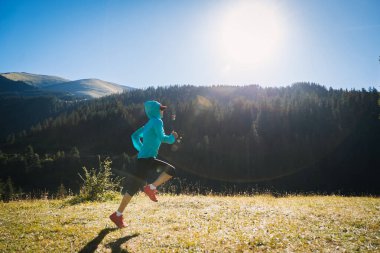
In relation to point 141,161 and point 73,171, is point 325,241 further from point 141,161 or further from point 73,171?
point 73,171

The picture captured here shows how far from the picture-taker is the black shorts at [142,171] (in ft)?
26.7

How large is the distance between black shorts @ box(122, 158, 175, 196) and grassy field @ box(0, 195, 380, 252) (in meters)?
1.10

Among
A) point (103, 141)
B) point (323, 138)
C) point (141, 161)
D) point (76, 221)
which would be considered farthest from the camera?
point (103, 141)

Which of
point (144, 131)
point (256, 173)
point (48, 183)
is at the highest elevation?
point (144, 131)

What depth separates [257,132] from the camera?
128 meters

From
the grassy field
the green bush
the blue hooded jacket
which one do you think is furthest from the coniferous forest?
the blue hooded jacket

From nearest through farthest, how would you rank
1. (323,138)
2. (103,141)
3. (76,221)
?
(76,221) < (323,138) < (103,141)

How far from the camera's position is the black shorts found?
8.12 meters

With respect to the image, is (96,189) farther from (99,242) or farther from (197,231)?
(197,231)

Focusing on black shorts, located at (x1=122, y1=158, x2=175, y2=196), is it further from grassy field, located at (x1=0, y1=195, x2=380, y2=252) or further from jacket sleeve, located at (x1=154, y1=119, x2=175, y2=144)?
grassy field, located at (x1=0, y1=195, x2=380, y2=252)

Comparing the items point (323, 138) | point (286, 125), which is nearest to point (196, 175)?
point (286, 125)

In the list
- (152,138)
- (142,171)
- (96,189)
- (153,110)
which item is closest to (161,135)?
(152,138)

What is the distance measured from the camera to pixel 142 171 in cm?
825

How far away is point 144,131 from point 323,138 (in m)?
129
